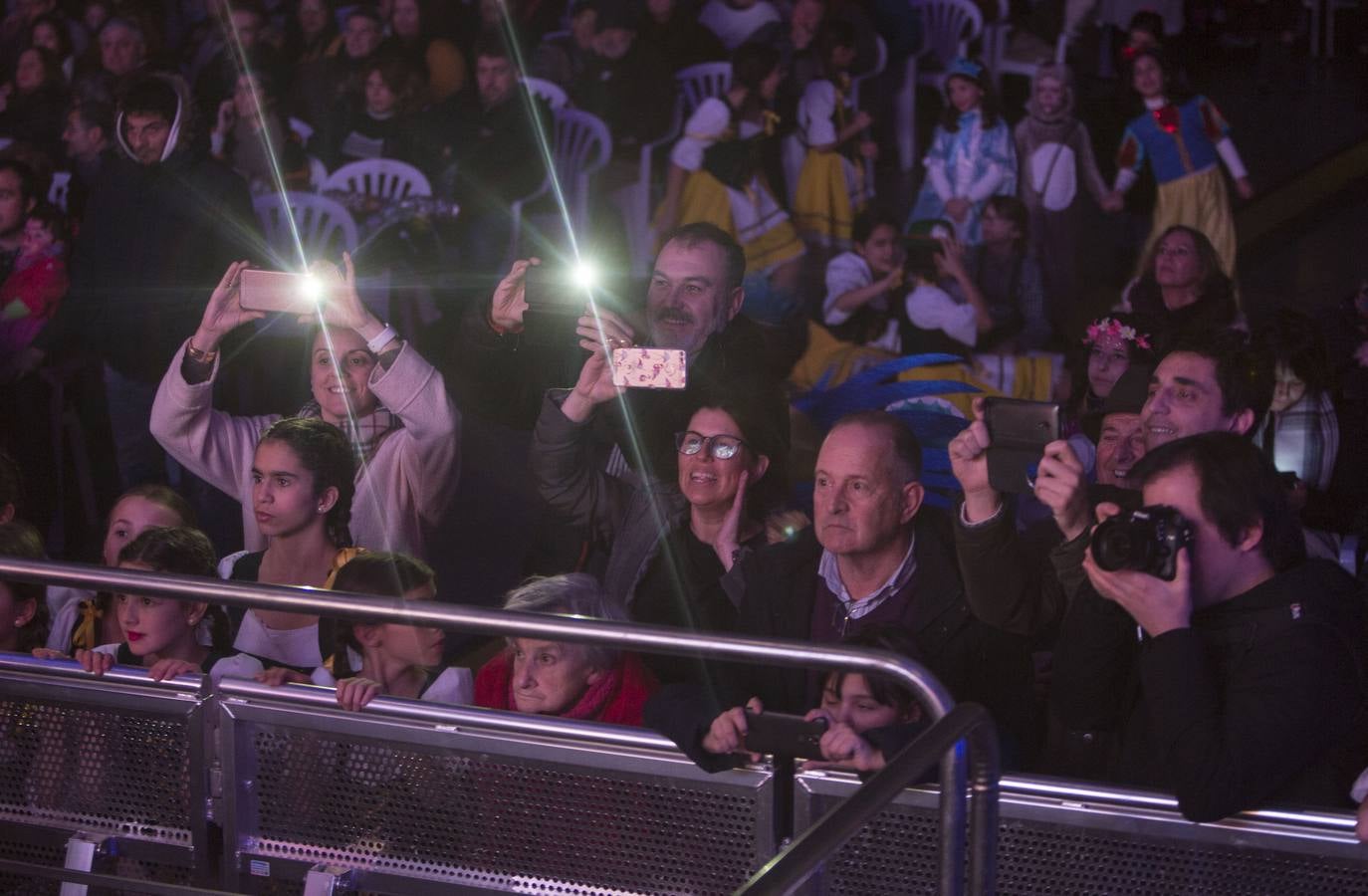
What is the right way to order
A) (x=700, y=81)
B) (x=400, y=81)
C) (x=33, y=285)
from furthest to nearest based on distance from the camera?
(x=700, y=81)
(x=400, y=81)
(x=33, y=285)

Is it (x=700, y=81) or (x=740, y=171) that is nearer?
(x=740, y=171)

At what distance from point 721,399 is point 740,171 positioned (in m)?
3.32

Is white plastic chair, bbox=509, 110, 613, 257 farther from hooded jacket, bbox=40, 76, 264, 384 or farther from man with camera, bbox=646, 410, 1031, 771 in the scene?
man with camera, bbox=646, 410, 1031, 771

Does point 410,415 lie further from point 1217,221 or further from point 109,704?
point 1217,221

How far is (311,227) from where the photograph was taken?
19.3 feet

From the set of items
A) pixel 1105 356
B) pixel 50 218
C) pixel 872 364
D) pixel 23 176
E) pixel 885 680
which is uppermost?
pixel 23 176

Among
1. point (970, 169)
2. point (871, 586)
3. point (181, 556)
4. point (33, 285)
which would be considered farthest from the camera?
point (970, 169)

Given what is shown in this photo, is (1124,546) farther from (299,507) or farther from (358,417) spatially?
(358,417)

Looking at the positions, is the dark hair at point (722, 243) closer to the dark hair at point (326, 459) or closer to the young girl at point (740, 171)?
the dark hair at point (326, 459)

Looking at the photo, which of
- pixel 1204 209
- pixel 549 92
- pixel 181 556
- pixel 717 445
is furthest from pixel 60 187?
pixel 1204 209

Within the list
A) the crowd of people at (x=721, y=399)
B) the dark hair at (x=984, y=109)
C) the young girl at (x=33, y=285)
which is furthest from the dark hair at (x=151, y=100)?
the dark hair at (x=984, y=109)

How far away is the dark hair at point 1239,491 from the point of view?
2016mm

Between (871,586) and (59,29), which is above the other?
(59,29)

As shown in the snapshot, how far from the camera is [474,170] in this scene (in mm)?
6027
